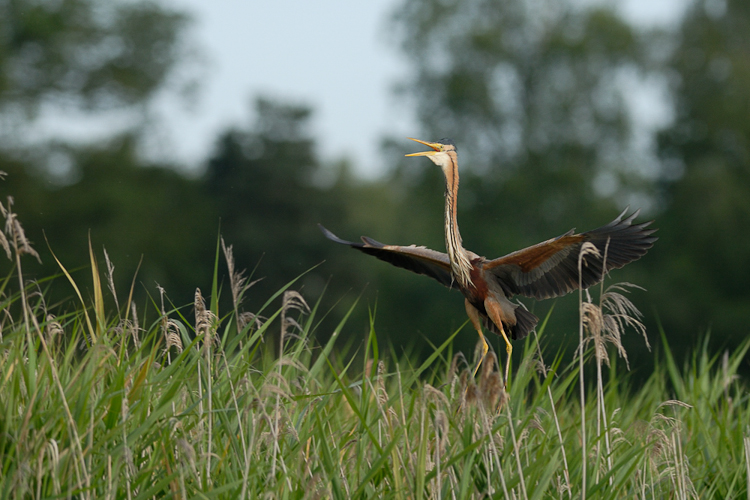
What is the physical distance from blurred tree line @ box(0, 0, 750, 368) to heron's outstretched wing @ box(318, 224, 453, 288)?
13183 millimetres

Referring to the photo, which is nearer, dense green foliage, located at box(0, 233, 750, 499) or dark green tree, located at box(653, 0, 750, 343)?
dense green foliage, located at box(0, 233, 750, 499)

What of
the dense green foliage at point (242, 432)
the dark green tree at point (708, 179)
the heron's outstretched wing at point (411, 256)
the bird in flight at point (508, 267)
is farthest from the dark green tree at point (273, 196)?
the dense green foliage at point (242, 432)

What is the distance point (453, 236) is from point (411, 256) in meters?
0.70

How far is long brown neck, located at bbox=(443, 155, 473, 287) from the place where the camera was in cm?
481

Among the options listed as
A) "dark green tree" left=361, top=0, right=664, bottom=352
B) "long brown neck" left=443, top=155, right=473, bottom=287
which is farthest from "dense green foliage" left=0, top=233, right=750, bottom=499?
"dark green tree" left=361, top=0, right=664, bottom=352

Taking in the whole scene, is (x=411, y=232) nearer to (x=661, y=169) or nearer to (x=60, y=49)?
(x=661, y=169)

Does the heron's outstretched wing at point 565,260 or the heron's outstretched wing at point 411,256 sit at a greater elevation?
the heron's outstretched wing at point 565,260

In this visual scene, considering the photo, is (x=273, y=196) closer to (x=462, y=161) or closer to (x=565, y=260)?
(x=462, y=161)

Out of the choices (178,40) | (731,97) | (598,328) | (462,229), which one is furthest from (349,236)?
(598,328)

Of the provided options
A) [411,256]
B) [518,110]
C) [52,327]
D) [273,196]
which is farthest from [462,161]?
[52,327]

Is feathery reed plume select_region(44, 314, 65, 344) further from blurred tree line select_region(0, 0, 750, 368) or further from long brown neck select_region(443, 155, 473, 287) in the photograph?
blurred tree line select_region(0, 0, 750, 368)

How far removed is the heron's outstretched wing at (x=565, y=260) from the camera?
4441 mm

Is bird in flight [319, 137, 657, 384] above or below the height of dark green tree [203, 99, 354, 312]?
above

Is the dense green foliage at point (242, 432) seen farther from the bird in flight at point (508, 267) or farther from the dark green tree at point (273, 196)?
the dark green tree at point (273, 196)
